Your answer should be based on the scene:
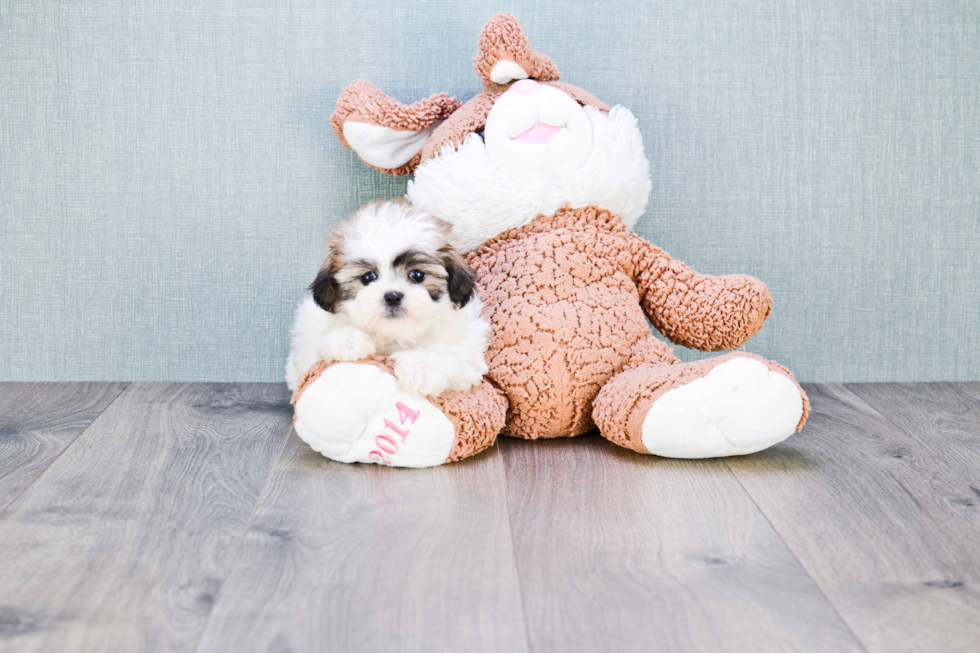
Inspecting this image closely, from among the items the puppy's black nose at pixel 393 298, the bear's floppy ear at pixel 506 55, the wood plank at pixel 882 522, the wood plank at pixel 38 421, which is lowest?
the wood plank at pixel 882 522

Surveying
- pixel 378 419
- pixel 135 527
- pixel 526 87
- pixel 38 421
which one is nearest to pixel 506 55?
pixel 526 87

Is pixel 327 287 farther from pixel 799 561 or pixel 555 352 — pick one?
pixel 799 561

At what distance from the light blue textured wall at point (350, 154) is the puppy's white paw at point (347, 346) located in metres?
0.59

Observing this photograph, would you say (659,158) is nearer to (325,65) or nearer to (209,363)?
(325,65)

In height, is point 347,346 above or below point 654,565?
above

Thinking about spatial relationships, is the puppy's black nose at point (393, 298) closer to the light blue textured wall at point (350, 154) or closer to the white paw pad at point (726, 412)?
the white paw pad at point (726, 412)

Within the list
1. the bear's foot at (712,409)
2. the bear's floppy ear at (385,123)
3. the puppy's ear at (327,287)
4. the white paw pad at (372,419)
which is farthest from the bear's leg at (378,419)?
the bear's floppy ear at (385,123)

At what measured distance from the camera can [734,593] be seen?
3.13 feet

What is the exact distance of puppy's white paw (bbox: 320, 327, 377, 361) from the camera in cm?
134

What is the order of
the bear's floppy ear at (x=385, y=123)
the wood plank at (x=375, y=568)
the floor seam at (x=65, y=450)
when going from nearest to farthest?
the wood plank at (x=375, y=568) < the floor seam at (x=65, y=450) < the bear's floppy ear at (x=385, y=123)

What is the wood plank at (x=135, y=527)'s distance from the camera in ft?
2.90

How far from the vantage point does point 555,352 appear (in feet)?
4.91

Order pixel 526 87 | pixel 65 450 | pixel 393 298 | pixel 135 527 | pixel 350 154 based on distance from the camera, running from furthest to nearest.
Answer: pixel 350 154 < pixel 526 87 < pixel 65 450 < pixel 393 298 < pixel 135 527

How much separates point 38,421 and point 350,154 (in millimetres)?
869
